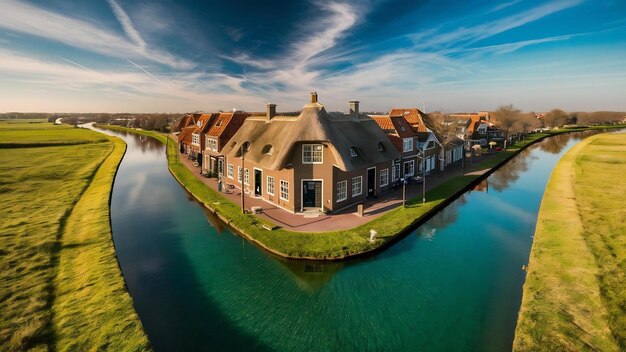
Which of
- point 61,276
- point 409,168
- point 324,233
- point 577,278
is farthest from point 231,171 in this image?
point 577,278

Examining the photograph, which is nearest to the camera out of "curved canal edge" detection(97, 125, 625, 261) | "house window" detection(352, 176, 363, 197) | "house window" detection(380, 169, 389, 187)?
"curved canal edge" detection(97, 125, 625, 261)

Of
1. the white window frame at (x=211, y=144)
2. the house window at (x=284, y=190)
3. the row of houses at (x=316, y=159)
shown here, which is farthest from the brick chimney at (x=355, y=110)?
the white window frame at (x=211, y=144)

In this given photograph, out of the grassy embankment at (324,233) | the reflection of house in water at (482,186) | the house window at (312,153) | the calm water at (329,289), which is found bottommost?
the calm water at (329,289)

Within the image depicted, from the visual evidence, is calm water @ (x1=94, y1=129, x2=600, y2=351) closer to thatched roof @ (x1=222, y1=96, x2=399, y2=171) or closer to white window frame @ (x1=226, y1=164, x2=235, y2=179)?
thatched roof @ (x1=222, y1=96, x2=399, y2=171)

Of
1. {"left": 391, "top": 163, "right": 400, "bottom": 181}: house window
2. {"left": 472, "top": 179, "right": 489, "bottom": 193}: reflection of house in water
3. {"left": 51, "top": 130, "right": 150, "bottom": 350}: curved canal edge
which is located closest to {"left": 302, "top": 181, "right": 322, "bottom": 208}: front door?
{"left": 391, "top": 163, "right": 400, "bottom": 181}: house window

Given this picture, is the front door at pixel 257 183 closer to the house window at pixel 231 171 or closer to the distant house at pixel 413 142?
the house window at pixel 231 171

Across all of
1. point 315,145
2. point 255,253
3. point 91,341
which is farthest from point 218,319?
point 315,145

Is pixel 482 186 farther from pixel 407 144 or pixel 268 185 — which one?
pixel 268 185
